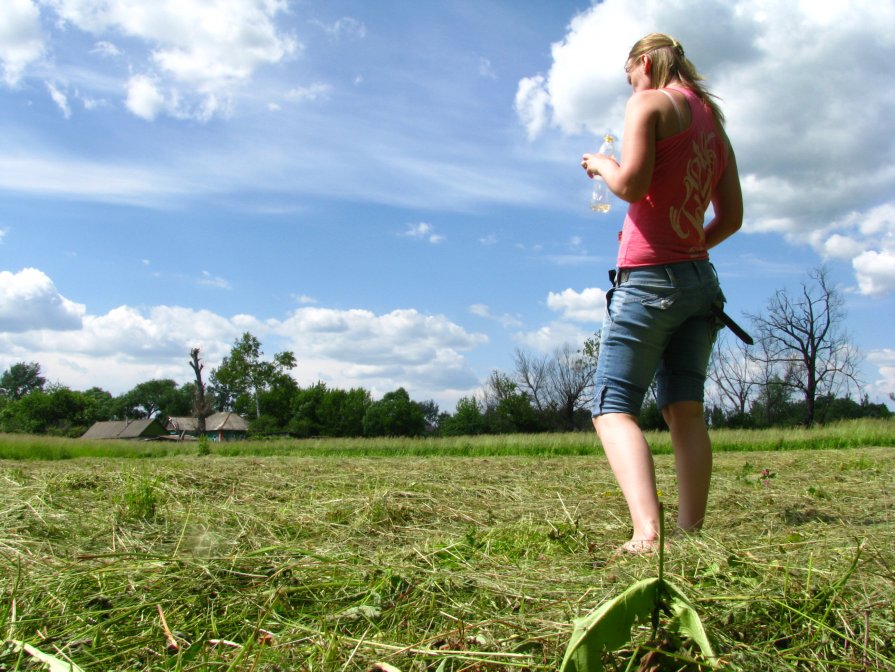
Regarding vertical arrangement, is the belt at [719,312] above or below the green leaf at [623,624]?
above

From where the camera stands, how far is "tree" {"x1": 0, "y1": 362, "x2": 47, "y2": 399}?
95938 mm

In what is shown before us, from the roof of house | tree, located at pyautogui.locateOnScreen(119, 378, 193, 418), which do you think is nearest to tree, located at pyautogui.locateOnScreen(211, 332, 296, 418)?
the roof of house

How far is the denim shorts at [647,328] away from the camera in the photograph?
2.41 meters

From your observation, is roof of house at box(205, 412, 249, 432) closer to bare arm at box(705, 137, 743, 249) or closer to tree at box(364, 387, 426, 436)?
tree at box(364, 387, 426, 436)

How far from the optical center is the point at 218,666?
3.53 feet

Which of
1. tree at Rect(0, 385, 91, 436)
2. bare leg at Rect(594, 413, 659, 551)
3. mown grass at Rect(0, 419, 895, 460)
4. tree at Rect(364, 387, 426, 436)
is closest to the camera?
bare leg at Rect(594, 413, 659, 551)

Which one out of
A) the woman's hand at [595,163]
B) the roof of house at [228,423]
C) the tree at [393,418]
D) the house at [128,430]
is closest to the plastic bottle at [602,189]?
the woman's hand at [595,163]

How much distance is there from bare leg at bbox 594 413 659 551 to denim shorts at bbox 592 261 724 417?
0.25ft

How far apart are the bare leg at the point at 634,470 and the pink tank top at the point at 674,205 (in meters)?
0.61

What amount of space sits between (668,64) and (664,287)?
0.96m

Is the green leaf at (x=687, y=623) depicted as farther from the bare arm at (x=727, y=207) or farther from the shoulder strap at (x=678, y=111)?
the bare arm at (x=727, y=207)

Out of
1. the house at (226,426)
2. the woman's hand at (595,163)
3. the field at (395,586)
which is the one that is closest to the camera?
the field at (395,586)

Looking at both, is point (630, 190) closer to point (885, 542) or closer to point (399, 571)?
point (885, 542)

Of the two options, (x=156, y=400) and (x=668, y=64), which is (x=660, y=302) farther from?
(x=156, y=400)
